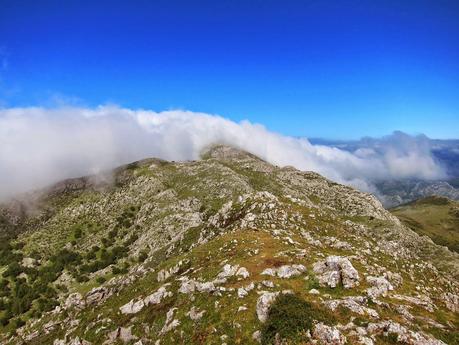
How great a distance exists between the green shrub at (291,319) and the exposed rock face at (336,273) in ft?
28.5

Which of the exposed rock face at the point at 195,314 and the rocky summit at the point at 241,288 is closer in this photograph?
the rocky summit at the point at 241,288

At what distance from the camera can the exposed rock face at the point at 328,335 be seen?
42875mm

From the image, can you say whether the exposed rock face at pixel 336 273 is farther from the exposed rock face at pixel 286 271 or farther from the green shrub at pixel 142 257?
the green shrub at pixel 142 257

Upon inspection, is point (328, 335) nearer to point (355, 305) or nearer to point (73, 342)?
point (355, 305)

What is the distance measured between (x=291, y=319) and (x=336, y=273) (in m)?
15.9

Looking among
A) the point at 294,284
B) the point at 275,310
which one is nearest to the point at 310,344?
the point at 275,310

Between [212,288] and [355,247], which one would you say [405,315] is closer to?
[212,288]

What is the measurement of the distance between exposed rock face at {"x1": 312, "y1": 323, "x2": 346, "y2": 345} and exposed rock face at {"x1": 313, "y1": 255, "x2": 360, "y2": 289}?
524 inches

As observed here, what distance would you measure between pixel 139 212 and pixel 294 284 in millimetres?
135710

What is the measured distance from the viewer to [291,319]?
45.4 m

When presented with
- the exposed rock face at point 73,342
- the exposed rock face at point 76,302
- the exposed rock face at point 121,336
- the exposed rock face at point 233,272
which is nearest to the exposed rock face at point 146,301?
the exposed rock face at point 121,336

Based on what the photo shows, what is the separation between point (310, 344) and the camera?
140 ft

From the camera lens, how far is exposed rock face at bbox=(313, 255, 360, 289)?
188 ft

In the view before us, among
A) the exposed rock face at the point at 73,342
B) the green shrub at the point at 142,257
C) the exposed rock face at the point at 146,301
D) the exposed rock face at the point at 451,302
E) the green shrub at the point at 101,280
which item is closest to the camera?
the exposed rock face at the point at 451,302
